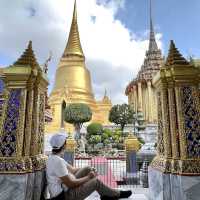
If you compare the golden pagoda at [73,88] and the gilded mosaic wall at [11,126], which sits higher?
the golden pagoda at [73,88]

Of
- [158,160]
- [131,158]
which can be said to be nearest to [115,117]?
[131,158]

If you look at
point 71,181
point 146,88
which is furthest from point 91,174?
point 146,88

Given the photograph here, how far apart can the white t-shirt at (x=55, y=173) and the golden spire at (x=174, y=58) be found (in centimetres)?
191

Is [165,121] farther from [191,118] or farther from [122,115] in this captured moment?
[122,115]

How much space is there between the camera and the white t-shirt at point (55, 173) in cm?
246

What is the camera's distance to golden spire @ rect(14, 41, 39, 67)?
3.18 meters

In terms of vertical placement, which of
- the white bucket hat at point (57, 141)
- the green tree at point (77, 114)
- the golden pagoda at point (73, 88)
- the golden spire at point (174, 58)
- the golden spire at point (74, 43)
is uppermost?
the golden spire at point (74, 43)

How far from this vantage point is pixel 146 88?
3544 cm

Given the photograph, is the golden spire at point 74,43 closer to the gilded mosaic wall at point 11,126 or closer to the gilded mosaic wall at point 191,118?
the gilded mosaic wall at point 11,126

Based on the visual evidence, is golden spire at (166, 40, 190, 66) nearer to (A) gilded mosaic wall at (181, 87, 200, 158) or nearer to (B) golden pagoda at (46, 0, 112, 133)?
(A) gilded mosaic wall at (181, 87, 200, 158)

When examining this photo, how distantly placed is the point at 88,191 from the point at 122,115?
2212 centimetres

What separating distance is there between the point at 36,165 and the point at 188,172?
1905 mm

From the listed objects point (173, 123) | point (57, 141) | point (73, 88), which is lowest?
point (57, 141)

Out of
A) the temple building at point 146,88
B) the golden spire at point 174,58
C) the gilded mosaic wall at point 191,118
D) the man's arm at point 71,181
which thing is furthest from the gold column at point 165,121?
the temple building at point 146,88
